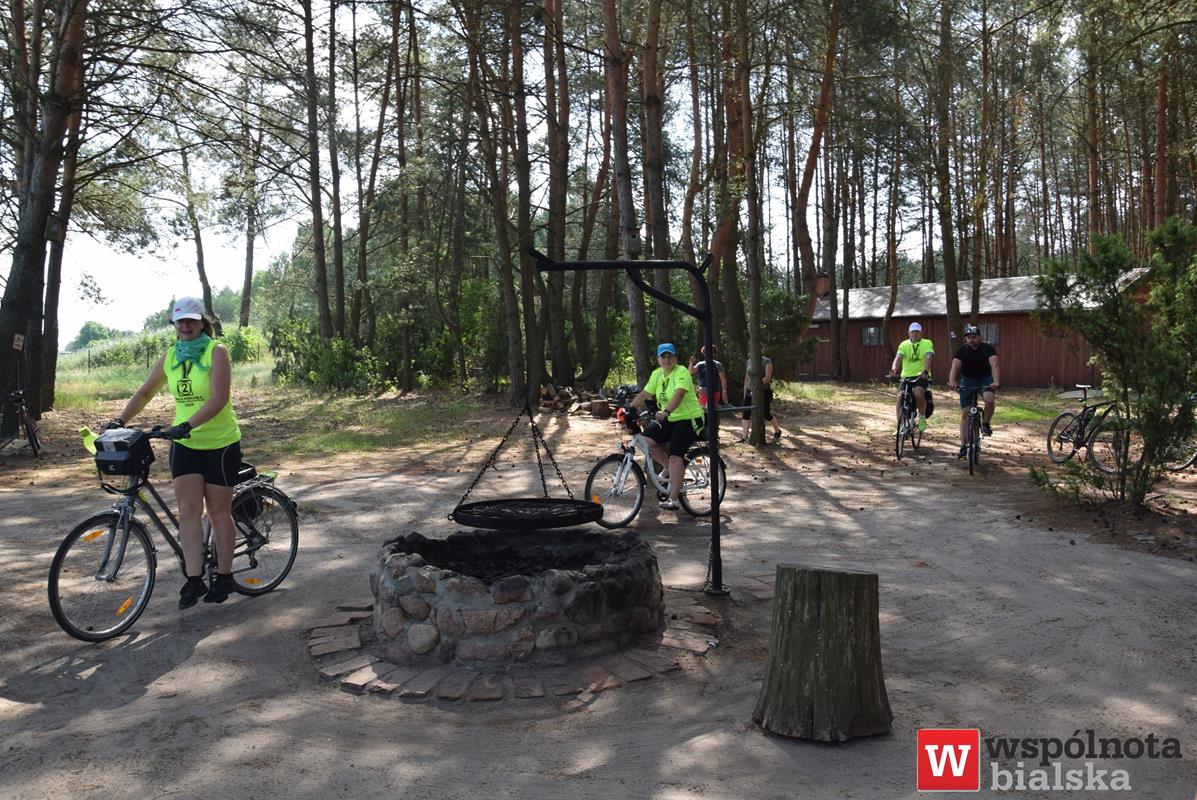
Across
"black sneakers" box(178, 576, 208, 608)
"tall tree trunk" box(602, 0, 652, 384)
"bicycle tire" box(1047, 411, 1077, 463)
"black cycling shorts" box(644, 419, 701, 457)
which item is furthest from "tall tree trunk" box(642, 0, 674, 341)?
"black sneakers" box(178, 576, 208, 608)

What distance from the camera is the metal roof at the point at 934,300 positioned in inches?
1222

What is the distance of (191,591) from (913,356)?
10.4m

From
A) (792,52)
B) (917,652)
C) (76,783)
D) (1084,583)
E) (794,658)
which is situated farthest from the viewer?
(792,52)

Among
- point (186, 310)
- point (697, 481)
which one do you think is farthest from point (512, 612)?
point (697, 481)

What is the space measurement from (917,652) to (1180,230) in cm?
567

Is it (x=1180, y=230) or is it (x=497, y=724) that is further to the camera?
(x=1180, y=230)

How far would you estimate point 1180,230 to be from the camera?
839cm

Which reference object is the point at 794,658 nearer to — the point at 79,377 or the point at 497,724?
the point at 497,724

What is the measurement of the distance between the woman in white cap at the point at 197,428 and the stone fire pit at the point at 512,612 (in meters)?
1.12

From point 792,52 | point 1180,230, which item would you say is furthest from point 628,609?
point 792,52

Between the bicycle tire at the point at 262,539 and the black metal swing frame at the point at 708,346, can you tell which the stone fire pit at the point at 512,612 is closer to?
the black metal swing frame at the point at 708,346

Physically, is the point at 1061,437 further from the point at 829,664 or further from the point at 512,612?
the point at 512,612

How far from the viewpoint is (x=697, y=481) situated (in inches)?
359

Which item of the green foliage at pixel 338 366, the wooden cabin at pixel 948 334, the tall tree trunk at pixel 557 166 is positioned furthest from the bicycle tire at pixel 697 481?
the wooden cabin at pixel 948 334
